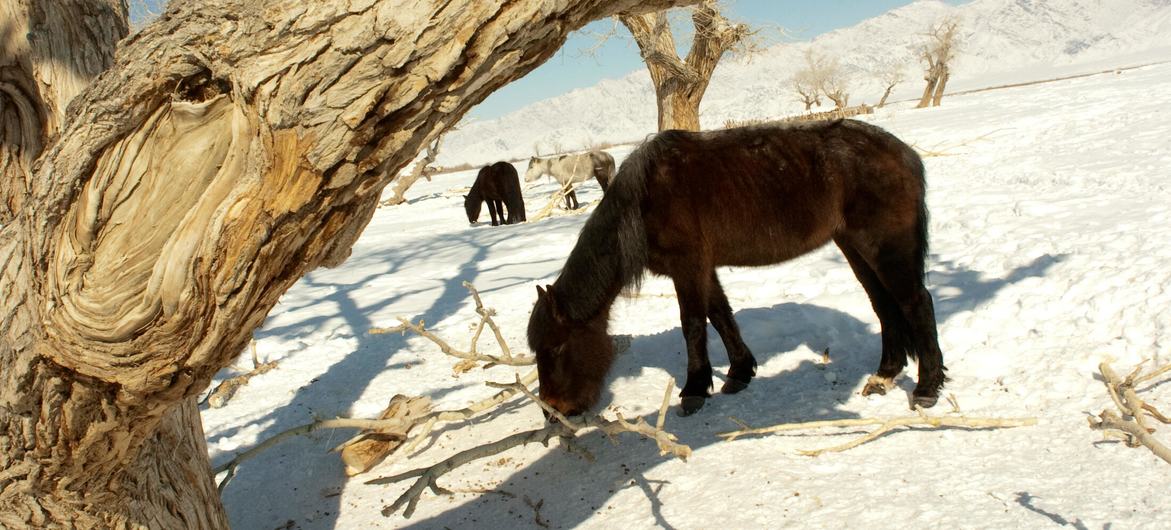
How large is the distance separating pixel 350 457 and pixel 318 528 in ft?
1.81

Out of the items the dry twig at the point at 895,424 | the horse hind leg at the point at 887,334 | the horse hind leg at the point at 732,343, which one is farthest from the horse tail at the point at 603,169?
the dry twig at the point at 895,424

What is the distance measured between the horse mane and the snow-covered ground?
820 mm

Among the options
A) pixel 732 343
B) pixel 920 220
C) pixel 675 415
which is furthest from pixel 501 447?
pixel 920 220

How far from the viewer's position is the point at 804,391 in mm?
4293

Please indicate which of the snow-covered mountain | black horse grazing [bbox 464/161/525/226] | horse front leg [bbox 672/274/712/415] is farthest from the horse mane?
the snow-covered mountain

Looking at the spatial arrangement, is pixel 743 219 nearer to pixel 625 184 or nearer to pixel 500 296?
pixel 625 184

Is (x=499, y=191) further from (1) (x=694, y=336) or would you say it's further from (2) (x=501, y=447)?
(2) (x=501, y=447)

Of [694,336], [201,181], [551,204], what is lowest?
[551,204]

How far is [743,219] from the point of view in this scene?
409 cm

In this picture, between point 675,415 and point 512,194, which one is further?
point 512,194

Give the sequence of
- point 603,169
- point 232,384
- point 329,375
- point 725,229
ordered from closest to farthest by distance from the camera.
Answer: point 725,229, point 232,384, point 329,375, point 603,169

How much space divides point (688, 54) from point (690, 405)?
29.8 ft

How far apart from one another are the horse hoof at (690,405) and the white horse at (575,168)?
10023 millimetres

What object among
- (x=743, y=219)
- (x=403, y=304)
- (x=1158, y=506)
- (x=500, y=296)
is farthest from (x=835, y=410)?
(x=403, y=304)
